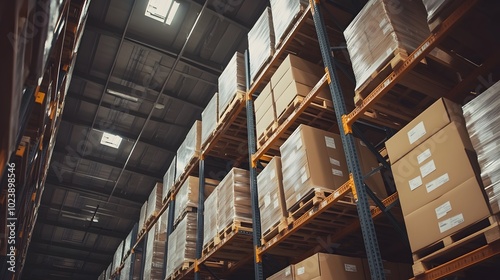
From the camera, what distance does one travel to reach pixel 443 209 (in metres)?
2.81

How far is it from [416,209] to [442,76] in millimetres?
1679

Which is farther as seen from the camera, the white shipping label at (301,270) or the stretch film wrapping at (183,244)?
the stretch film wrapping at (183,244)

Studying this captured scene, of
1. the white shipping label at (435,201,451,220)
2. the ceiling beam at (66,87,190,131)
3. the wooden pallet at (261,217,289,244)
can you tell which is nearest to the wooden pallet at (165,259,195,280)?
the wooden pallet at (261,217,289,244)

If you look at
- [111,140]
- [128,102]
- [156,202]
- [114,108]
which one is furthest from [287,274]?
[111,140]

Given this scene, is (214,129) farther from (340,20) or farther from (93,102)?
(93,102)

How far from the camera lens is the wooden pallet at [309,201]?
13.3ft

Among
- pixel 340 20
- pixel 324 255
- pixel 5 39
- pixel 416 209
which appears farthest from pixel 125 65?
pixel 5 39

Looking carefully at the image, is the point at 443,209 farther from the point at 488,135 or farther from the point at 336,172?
the point at 336,172

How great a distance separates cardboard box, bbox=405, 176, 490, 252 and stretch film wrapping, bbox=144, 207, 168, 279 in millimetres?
6470

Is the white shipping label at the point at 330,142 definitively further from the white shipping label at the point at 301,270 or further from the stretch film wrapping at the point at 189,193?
the stretch film wrapping at the point at 189,193

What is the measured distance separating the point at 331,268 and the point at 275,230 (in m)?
1.04

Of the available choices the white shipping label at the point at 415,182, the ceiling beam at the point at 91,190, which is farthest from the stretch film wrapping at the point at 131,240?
the white shipping label at the point at 415,182

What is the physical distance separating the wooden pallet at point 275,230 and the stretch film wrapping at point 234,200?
73 centimetres

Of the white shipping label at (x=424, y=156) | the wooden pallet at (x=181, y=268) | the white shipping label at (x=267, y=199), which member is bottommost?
the white shipping label at (x=424, y=156)
